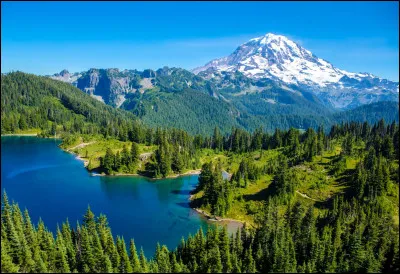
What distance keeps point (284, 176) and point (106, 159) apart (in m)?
93.1

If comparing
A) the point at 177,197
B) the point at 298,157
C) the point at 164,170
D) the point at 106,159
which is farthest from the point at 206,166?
the point at 106,159

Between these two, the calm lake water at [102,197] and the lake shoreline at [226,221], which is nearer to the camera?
the calm lake water at [102,197]

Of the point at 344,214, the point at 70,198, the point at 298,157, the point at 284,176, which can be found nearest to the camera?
the point at 344,214

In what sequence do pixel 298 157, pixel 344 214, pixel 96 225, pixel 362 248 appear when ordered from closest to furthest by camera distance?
pixel 362 248 < pixel 96 225 < pixel 344 214 < pixel 298 157

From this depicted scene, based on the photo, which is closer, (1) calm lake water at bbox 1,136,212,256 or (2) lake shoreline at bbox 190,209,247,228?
(1) calm lake water at bbox 1,136,212,256

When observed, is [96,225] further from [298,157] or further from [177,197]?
[298,157]

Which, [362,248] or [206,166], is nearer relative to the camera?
[362,248]

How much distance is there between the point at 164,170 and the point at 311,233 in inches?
3918

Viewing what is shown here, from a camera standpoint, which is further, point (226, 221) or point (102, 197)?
point (102, 197)

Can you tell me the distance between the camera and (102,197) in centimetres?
13512

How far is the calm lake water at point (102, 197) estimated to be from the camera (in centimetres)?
10512

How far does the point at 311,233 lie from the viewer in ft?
262

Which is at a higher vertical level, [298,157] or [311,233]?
[298,157]

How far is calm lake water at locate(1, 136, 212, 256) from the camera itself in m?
105
